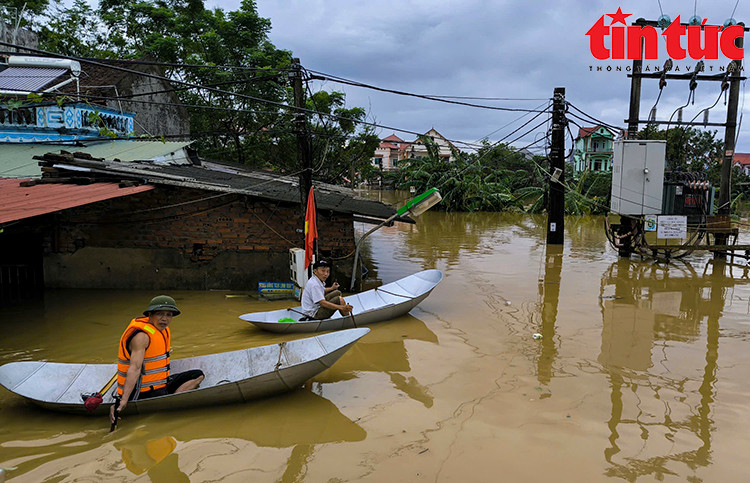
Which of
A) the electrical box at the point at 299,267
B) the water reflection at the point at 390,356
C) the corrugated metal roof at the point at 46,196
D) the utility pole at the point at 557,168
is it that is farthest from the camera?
the utility pole at the point at 557,168

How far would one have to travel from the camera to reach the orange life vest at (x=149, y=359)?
514 cm

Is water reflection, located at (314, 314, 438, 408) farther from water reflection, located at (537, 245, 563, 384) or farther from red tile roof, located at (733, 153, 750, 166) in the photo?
red tile roof, located at (733, 153, 750, 166)

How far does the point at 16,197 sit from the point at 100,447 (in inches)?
215

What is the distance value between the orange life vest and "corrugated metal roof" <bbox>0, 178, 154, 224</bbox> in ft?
9.11

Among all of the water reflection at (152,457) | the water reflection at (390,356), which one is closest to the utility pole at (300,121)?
the water reflection at (390,356)

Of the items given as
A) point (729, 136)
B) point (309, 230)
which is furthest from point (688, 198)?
point (309, 230)

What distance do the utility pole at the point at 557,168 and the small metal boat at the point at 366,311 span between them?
685 centimetres

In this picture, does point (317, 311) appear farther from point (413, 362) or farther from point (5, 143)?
point (5, 143)

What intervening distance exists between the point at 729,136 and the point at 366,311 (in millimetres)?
12836

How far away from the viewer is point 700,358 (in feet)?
25.7

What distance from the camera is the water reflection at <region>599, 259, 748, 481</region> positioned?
5.07 metres

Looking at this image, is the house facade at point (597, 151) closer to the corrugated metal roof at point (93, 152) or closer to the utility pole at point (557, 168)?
the utility pole at point (557, 168)

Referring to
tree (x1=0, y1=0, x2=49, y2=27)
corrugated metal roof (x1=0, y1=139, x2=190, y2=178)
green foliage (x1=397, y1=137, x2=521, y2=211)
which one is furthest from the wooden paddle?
green foliage (x1=397, y1=137, x2=521, y2=211)

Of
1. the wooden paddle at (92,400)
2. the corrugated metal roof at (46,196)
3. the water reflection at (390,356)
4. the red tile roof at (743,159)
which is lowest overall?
the water reflection at (390,356)
